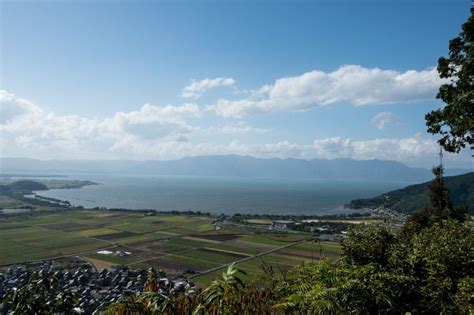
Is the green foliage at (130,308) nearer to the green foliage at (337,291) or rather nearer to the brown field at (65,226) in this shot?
the green foliage at (337,291)

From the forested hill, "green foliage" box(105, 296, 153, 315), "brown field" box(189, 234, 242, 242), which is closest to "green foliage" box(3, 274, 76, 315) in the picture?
"green foliage" box(105, 296, 153, 315)

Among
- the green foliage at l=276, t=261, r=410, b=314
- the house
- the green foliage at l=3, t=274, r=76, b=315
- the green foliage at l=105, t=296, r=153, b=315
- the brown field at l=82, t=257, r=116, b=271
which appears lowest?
the house

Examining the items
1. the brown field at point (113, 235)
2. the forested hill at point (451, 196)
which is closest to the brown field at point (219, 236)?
the brown field at point (113, 235)

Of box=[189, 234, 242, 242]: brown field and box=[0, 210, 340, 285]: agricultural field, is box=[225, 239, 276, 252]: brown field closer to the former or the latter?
box=[0, 210, 340, 285]: agricultural field

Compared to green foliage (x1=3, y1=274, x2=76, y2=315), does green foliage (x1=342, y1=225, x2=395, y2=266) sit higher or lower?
lower

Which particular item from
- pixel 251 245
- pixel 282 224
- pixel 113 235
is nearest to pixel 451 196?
pixel 282 224

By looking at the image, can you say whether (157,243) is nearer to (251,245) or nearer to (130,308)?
(251,245)
